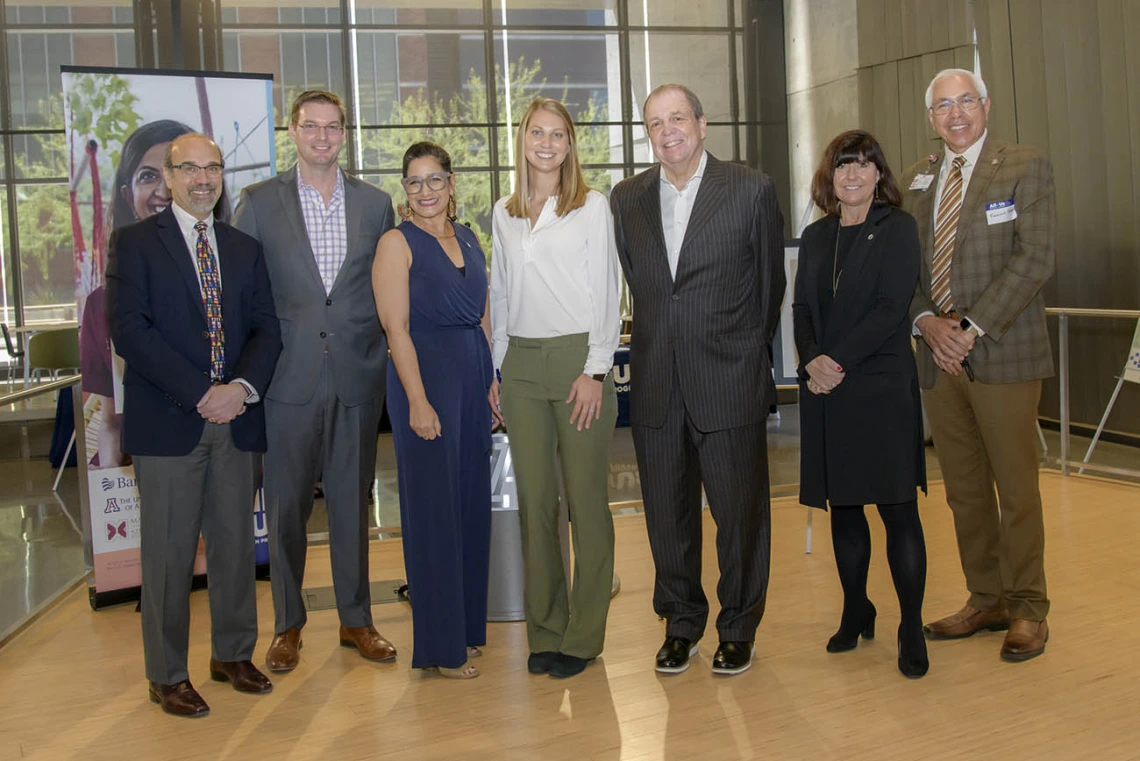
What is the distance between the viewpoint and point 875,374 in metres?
3.47

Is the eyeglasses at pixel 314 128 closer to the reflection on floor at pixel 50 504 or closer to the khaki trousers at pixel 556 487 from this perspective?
the khaki trousers at pixel 556 487

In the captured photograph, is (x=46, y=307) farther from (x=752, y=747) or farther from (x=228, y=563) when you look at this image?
(x=752, y=747)

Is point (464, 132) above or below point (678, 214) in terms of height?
above

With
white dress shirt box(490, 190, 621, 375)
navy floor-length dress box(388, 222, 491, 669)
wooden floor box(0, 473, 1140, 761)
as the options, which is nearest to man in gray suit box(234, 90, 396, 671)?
navy floor-length dress box(388, 222, 491, 669)

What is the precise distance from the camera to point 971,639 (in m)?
3.85

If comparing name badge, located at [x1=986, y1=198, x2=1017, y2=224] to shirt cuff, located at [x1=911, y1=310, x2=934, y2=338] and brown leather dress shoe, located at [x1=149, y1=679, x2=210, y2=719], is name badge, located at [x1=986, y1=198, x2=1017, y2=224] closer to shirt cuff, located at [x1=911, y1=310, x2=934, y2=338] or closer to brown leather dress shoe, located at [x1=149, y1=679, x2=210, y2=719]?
shirt cuff, located at [x1=911, y1=310, x2=934, y2=338]

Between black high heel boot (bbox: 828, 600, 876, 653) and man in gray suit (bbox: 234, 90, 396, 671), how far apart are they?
151 cm

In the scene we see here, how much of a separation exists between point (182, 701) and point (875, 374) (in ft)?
7.74

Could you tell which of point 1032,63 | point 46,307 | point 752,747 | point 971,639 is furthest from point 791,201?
point 752,747

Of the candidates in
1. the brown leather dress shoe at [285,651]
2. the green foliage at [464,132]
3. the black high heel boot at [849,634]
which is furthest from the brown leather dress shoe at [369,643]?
the green foliage at [464,132]

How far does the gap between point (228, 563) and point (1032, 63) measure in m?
7.73

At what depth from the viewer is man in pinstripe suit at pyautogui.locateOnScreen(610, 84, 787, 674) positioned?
347cm

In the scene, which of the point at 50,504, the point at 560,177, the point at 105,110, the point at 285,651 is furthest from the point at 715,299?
the point at 50,504

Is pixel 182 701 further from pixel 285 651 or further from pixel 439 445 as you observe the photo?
pixel 439 445
